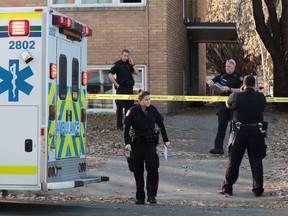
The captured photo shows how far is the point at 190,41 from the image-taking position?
24.1m

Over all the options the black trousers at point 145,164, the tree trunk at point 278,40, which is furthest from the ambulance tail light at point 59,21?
the tree trunk at point 278,40

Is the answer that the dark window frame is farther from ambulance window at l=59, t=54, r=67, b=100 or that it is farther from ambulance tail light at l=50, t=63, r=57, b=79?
ambulance tail light at l=50, t=63, r=57, b=79

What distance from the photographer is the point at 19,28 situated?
824 cm

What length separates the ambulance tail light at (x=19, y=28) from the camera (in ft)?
27.0

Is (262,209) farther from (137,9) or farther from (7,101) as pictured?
(137,9)

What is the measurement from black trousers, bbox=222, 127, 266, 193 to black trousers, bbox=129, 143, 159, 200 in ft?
4.34

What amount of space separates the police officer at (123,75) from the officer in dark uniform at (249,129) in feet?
15.3

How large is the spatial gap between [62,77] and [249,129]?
303 cm

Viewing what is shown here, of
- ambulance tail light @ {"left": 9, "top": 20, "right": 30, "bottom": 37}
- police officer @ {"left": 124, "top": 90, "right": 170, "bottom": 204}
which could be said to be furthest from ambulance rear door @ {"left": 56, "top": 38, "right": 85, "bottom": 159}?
police officer @ {"left": 124, "top": 90, "right": 170, "bottom": 204}

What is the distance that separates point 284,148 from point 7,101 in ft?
23.9

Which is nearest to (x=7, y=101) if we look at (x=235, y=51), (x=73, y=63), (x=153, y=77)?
(x=73, y=63)

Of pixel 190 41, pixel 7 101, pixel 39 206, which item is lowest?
pixel 39 206

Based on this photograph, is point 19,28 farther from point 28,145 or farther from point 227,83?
point 227,83

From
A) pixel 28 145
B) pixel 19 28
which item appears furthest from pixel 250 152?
pixel 19 28
